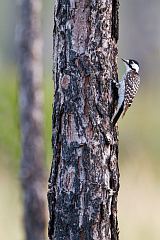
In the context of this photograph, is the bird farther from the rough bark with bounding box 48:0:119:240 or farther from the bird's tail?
the rough bark with bounding box 48:0:119:240

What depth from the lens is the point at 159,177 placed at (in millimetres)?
11359

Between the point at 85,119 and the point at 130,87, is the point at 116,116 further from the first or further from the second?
the point at 130,87

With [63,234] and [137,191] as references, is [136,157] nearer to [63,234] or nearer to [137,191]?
[137,191]

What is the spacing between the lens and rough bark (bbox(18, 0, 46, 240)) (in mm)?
9109

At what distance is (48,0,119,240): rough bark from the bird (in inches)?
4.0

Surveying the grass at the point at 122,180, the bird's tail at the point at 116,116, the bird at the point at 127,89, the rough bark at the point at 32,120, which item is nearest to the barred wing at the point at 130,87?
the bird at the point at 127,89

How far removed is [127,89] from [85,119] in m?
0.86

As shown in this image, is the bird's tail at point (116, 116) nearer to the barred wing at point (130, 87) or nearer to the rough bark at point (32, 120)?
the barred wing at point (130, 87)

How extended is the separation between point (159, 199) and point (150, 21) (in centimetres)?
1094

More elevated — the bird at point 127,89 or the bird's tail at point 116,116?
the bird at point 127,89

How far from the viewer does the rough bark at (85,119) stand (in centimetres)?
536

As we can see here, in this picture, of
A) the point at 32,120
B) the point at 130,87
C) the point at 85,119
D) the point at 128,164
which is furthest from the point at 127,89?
the point at 128,164

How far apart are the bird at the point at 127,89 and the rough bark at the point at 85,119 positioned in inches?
4.0

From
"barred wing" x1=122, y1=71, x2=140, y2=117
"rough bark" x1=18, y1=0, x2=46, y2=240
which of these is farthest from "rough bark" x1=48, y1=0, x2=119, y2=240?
"rough bark" x1=18, y1=0, x2=46, y2=240
